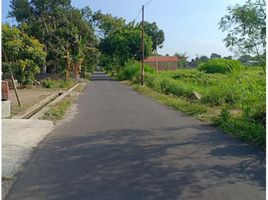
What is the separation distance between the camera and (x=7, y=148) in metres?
7.70

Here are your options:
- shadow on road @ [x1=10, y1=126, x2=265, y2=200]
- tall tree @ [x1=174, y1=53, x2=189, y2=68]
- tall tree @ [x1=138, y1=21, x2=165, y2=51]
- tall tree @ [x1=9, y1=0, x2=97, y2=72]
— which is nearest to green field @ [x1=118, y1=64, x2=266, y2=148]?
shadow on road @ [x1=10, y1=126, x2=265, y2=200]

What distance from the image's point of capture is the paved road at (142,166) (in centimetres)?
493

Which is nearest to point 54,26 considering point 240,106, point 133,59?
point 133,59

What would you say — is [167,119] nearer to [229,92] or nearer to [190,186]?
[229,92]

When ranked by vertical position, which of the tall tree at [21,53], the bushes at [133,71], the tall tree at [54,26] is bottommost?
the bushes at [133,71]

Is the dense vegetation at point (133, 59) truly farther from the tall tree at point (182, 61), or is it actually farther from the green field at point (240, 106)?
the tall tree at point (182, 61)

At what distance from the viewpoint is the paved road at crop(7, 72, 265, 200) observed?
4.93 metres

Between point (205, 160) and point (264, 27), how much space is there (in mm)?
3257

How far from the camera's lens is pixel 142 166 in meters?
6.18

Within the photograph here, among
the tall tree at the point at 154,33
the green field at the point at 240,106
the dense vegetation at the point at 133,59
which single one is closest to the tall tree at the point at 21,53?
the dense vegetation at the point at 133,59

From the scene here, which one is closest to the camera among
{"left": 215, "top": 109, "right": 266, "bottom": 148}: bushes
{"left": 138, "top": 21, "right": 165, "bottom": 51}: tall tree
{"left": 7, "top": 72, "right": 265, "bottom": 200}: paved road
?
{"left": 7, "top": 72, "right": 265, "bottom": 200}: paved road

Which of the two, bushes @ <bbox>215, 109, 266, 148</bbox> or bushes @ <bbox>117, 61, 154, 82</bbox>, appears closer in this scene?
bushes @ <bbox>215, 109, 266, 148</bbox>

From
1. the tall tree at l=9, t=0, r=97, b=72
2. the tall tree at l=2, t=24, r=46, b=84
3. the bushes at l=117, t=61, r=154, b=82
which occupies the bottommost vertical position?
the bushes at l=117, t=61, r=154, b=82

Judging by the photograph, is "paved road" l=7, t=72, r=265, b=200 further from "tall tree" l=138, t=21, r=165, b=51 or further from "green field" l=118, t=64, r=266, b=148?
"tall tree" l=138, t=21, r=165, b=51
